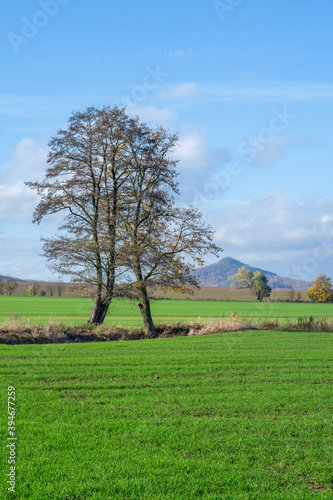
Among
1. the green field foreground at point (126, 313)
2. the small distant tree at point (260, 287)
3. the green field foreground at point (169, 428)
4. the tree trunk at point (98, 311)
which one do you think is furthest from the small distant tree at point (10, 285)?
the green field foreground at point (169, 428)

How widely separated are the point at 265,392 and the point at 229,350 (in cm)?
710

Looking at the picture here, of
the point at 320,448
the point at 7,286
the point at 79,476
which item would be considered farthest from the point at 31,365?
the point at 7,286

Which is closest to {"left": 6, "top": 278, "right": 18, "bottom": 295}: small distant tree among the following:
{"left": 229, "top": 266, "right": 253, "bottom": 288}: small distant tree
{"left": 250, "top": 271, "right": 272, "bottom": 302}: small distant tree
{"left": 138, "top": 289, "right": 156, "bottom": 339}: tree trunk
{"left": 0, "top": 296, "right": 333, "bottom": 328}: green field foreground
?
{"left": 0, "top": 296, "right": 333, "bottom": 328}: green field foreground

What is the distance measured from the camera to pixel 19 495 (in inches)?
224

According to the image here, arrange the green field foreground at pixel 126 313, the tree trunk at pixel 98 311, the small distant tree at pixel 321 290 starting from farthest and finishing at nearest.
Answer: the small distant tree at pixel 321 290 < the green field foreground at pixel 126 313 < the tree trunk at pixel 98 311

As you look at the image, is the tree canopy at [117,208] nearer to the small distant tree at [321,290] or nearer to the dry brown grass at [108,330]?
the dry brown grass at [108,330]

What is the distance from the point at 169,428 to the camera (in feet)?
25.8

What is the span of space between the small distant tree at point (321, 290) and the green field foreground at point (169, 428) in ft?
321

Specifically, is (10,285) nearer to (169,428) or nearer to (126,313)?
(126,313)

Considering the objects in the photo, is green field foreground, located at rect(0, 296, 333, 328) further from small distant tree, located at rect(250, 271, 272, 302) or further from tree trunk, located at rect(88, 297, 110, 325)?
small distant tree, located at rect(250, 271, 272, 302)

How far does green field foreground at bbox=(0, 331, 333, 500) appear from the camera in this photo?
5969 millimetres

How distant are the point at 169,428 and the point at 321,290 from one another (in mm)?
106697

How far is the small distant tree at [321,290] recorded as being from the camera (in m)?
107

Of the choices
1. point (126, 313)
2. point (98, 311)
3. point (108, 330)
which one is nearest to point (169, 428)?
point (108, 330)
